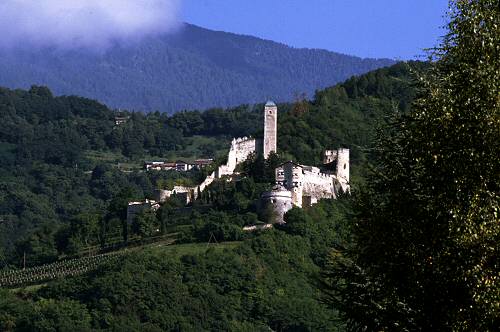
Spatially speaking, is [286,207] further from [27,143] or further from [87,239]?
[27,143]

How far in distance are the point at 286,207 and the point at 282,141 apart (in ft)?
37.0

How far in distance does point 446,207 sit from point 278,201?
2594 inches

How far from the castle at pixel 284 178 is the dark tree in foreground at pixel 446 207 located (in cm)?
6363

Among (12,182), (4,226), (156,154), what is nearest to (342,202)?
(4,226)

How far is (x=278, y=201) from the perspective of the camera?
275 ft

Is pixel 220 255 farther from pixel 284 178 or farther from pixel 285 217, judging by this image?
pixel 284 178

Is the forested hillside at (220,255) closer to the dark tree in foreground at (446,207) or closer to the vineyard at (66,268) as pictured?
the vineyard at (66,268)

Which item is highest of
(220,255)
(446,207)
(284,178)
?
(284,178)

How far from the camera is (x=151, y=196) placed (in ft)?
310

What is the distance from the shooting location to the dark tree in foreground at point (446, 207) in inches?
693

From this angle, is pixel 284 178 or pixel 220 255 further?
pixel 284 178

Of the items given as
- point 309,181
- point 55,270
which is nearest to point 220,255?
point 309,181

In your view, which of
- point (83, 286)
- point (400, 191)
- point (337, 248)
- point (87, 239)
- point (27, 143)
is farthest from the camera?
point (27, 143)

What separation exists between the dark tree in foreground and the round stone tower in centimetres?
6358
